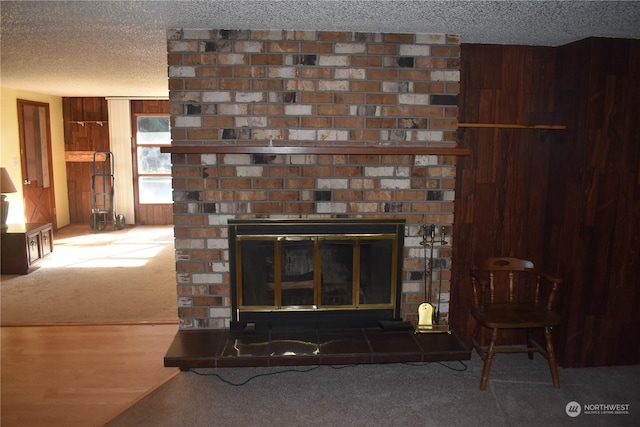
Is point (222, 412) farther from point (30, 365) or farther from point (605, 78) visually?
point (605, 78)

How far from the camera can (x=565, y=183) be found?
3014 millimetres

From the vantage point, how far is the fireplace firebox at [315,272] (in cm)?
303

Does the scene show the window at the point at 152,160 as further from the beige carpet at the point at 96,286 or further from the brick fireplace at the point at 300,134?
the brick fireplace at the point at 300,134

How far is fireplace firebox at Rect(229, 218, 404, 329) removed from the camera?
3031 mm

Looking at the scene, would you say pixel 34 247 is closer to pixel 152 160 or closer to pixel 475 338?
pixel 152 160

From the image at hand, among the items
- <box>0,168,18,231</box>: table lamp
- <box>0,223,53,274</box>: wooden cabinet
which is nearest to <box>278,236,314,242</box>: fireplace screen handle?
<box>0,223,53,274</box>: wooden cabinet

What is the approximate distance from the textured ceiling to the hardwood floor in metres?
2.01

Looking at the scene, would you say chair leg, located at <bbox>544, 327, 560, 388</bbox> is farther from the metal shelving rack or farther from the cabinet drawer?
the metal shelving rack

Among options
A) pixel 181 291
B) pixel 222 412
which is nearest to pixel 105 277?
pixel 181 291

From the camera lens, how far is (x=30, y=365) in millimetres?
3072

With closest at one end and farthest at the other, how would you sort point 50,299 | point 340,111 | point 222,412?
point 222,412 → point 340,111 → point 50,299

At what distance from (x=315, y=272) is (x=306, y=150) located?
785 mm

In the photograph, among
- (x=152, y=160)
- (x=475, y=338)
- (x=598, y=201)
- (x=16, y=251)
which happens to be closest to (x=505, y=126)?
(x=598, y=201)

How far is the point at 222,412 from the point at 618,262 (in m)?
2.48
